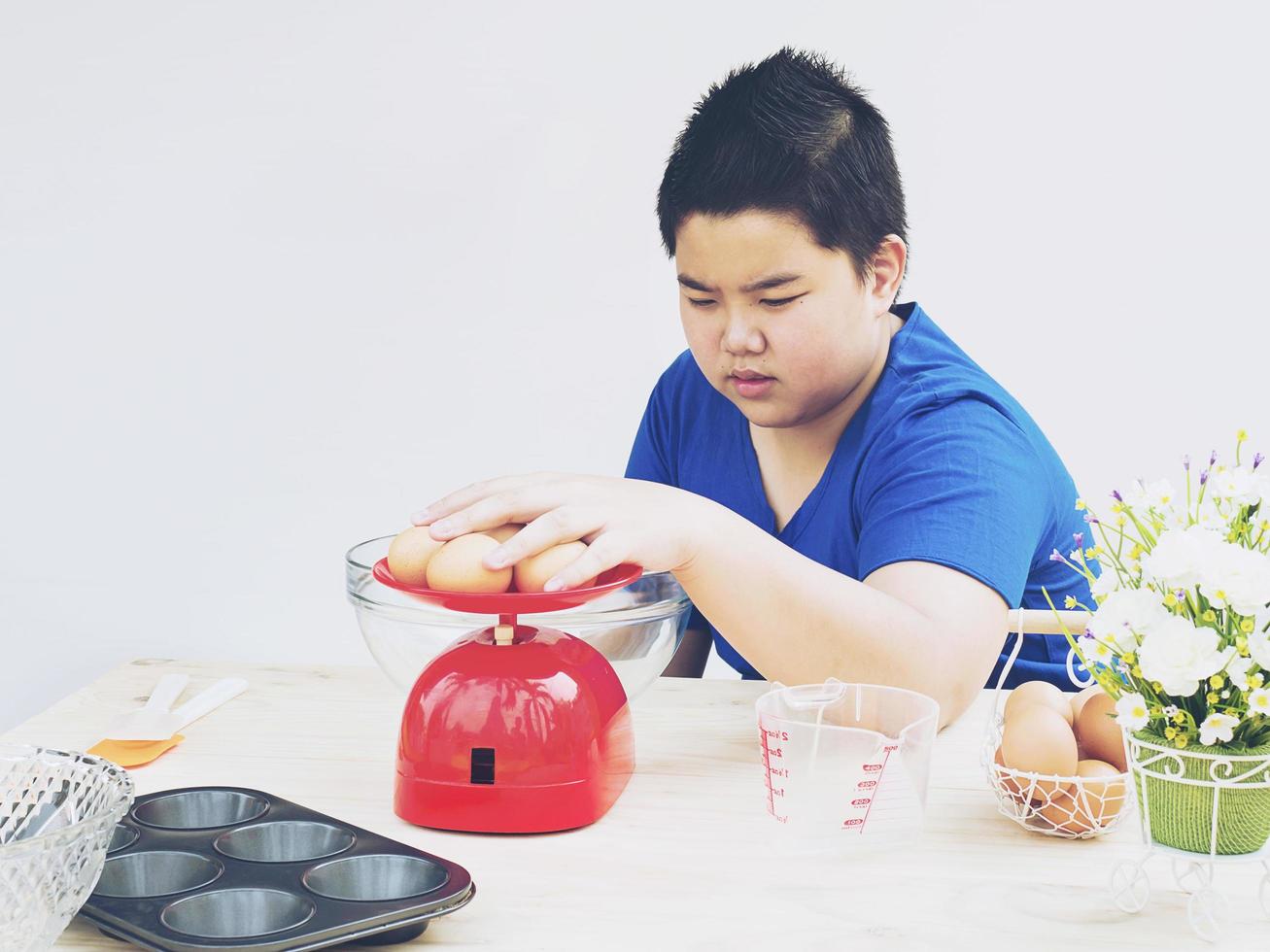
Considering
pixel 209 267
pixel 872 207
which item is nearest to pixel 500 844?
pixel 872 207

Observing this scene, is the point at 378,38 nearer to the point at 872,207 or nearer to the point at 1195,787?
the point at 872,207

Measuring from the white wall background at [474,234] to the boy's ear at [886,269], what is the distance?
95 cm

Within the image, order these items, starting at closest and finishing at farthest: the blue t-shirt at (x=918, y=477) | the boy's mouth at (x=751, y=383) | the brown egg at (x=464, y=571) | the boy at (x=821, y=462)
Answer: the brown egg at (x=464, y=571) < the boy at (x=821, y=462) < the blue t-shirt at (x=918, y=477) < the boy's mouth at (x=751, y=383)

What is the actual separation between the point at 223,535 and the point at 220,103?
769 millimetres

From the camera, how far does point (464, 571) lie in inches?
36.8

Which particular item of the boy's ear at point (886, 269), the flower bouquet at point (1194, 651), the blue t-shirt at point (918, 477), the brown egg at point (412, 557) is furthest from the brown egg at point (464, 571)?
the boy's ear at point (886, 269)

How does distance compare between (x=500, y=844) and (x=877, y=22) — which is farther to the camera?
(x=877, y=22)

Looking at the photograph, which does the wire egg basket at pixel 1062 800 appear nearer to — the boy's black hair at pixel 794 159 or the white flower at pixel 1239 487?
the white flower at pixel 1239 487

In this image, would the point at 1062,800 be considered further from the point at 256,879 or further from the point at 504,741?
the point at 256,879

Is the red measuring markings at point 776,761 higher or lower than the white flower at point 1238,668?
lower

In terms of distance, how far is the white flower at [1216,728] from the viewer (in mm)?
774

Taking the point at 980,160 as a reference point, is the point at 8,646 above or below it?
below

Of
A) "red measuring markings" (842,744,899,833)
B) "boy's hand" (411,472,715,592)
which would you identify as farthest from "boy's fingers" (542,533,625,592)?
"red measuring markings" (842,744,899,833)

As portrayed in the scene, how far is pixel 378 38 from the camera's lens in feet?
7.63
